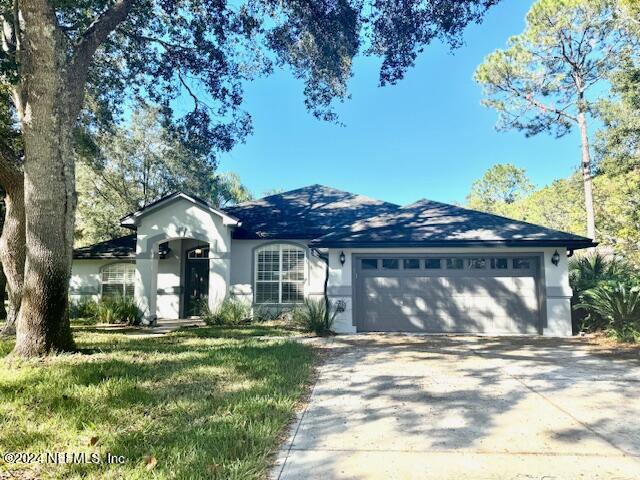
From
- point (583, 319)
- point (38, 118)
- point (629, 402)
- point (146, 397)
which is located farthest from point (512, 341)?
point (38, 118)

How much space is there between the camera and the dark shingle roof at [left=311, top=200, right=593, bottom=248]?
1027cm

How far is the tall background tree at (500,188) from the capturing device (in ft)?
147

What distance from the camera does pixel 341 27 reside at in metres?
10.9

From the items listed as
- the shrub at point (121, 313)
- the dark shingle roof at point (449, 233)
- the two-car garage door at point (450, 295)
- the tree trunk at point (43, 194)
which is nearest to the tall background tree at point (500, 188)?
the dark shingle roof at point (449, 233)

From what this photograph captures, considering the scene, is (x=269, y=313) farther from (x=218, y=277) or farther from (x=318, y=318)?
(x=318, y=318)

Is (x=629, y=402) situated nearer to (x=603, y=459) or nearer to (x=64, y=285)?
(x=603, y=459)

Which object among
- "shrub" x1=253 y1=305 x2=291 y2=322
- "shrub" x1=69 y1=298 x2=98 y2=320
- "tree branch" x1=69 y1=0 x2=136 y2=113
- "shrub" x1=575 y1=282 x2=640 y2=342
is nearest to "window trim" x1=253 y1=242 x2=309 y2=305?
"shrub" x1=253 y1=305 x2=291 y2=322

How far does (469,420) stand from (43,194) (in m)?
7.08

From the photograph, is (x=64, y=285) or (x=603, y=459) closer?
(x=603, y=459)

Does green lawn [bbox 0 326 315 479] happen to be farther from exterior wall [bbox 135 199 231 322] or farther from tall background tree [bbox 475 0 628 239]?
tall background tree [bbox 475 0 628 239]

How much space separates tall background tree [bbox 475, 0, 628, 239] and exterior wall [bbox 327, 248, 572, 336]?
971 centimetres

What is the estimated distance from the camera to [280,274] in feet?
46.5

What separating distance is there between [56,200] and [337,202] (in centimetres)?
1188

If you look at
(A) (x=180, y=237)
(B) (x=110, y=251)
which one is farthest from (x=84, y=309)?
(A) (x=180, y=237)
